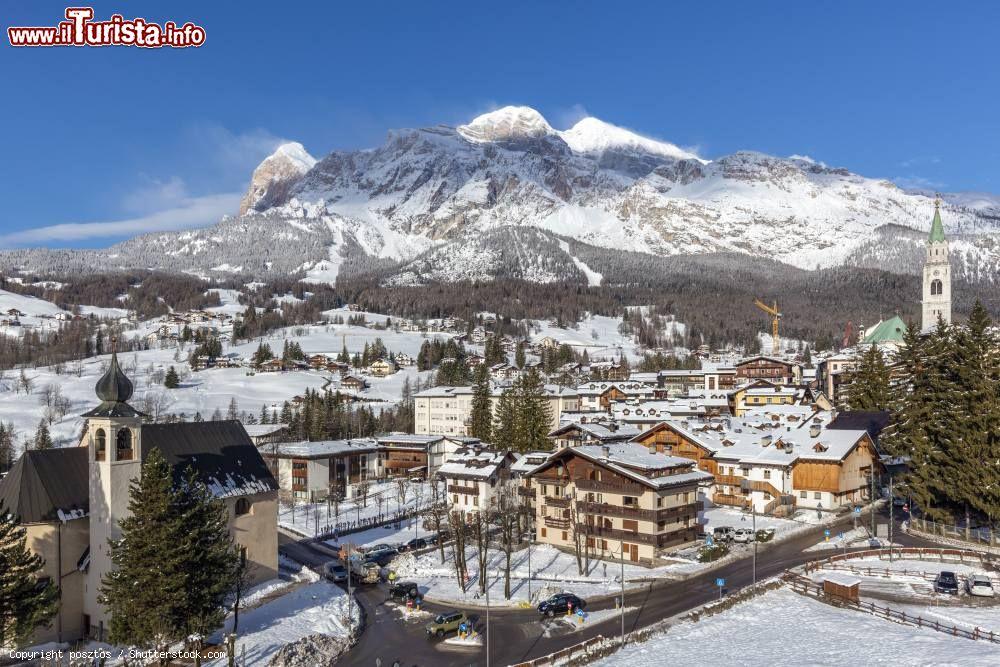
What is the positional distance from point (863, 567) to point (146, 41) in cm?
5417

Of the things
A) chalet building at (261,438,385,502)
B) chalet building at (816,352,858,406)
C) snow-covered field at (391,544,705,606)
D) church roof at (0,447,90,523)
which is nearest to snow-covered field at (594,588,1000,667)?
snow-covered field at (391,544,705,606)

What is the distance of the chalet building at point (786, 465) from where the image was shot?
69750 mm

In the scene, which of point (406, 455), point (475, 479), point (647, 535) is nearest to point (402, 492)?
point (475, 479)

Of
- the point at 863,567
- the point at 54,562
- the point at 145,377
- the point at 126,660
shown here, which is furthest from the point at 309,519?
the point at 145,377

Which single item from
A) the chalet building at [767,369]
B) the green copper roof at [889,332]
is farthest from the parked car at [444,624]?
the green copper roof at [889,332]

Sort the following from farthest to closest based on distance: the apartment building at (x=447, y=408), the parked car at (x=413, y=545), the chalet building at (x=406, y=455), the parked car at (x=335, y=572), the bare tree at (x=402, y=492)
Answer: the apartment building at (x=447, y=408) → the chalet building at (x=406, y=455) → the bare tree at (x=402, y=492) → the parked car at (x=413, y=545) → the parked car at (x=335, y=572)

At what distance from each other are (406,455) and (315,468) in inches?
587

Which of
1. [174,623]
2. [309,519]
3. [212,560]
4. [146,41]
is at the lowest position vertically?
[309,519]

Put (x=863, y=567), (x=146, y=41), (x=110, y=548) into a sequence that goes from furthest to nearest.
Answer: (x=146, y=41)
(x=863, y=567)
(x=110, y=548)

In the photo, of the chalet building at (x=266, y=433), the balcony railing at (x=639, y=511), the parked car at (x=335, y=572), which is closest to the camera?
the parked car at (x=335, y=572)

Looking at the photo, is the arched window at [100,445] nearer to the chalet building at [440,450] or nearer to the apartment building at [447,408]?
the chalet building at [440,450]

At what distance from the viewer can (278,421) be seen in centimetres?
14400

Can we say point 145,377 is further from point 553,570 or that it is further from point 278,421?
point 553,570

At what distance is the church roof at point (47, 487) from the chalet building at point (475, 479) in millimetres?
34661
